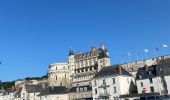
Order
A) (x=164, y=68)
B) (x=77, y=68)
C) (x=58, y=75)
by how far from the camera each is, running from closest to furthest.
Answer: (x=164, y=68) → (x=58, y=75) → (x=77, y=68)

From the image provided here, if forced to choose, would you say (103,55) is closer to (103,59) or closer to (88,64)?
(103,59)

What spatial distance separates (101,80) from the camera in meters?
69.2

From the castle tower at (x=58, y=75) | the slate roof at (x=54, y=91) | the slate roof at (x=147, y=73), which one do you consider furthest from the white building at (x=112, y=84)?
the castle tower at (x=58, y=75)

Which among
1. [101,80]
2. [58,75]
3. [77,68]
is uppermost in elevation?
[77,68]

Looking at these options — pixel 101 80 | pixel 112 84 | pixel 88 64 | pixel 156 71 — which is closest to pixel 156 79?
pixel 156 71

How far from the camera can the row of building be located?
6188cm

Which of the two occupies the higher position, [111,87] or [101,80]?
[101,80]

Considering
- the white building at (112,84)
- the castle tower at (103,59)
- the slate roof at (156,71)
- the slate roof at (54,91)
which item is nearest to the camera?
the slate roof at (156,71)

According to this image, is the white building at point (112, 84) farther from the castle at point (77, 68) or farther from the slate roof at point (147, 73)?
the castle at point (77, 68)

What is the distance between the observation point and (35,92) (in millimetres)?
93688

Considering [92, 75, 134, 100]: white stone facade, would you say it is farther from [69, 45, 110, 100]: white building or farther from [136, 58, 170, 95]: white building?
[69, 45, 110, 100]: white building

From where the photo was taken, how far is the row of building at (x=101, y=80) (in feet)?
203

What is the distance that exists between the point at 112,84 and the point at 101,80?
10.9 ft

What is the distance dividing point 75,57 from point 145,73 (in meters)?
63.2
